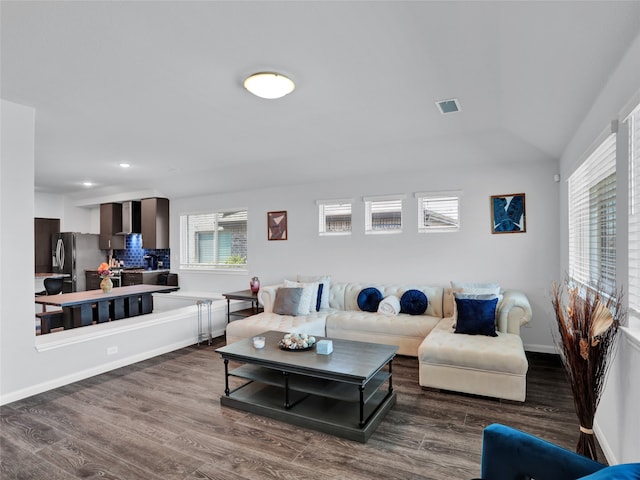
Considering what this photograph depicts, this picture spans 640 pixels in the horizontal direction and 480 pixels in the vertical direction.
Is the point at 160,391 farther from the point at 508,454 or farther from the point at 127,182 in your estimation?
the point at 127,182

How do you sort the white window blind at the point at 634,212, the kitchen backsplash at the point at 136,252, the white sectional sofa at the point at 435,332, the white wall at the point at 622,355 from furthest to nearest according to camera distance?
the kitchen backsplash at the point at 136,252, the white sectional sofa at the point at 435,332, the white window blind at the point at 634,212, the white wall at the point at 622,355

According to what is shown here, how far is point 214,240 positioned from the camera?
7383 mm

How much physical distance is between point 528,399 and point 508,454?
2064mm

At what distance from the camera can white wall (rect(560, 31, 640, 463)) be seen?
6.10 ft

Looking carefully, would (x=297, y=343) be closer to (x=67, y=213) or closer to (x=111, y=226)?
(x=111, y=226)

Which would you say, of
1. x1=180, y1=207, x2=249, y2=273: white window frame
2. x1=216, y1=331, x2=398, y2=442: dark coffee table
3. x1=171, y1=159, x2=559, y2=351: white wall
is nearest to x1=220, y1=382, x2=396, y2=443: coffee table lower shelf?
x1=216, y1=331, x2=398, y2=442: dark coffee table

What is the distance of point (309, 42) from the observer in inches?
89.6

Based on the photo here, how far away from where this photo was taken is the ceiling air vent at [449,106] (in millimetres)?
3215

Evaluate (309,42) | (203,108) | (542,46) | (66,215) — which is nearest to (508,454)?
(542,46)

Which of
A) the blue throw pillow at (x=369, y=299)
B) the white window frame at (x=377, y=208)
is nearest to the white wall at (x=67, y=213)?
the white window frame at (x=377, y=208)

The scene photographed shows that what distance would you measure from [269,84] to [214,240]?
5.13 meters

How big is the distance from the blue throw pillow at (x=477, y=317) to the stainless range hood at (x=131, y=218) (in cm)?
704

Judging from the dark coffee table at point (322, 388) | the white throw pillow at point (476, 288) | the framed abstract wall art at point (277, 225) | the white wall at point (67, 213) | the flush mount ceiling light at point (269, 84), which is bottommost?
the dark coffee table at point (322, 388)

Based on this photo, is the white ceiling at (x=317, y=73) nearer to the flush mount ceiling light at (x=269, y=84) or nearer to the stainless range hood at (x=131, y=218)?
the flush mount ceiling light at (x=269, y=84)
